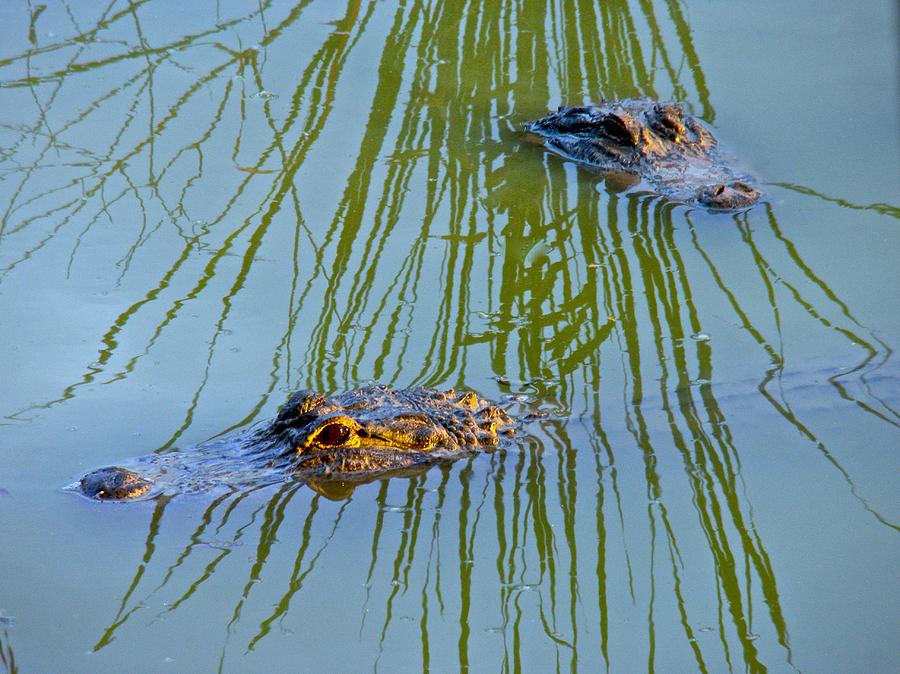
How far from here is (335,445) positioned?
15.8 feet

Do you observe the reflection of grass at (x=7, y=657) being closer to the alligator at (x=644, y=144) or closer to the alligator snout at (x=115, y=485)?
the alligator snout at (x=115, y=485)

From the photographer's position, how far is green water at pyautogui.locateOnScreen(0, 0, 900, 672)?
4.01 m

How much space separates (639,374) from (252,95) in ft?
13.2

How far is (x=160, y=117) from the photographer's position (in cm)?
786

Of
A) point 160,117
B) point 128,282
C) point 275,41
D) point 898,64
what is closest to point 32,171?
point 160,117

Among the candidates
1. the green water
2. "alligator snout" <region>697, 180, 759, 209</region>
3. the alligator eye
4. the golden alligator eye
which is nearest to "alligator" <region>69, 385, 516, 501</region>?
the golden alligator eye

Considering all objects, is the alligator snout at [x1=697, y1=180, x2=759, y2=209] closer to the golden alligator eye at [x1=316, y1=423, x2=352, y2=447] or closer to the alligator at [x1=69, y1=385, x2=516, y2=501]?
the alligator at [x1=69, y1=385, x2=516, y2=501]

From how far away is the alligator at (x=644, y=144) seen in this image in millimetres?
7594

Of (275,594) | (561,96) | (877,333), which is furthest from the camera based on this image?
(561,96)

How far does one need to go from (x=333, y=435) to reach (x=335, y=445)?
5 cm

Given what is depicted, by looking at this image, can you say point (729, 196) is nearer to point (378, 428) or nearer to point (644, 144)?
point (644, 144)

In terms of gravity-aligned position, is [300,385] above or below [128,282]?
below

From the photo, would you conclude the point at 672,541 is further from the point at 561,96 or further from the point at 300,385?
the point at 561,96

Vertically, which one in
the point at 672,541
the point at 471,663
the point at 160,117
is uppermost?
the point at 160,117
